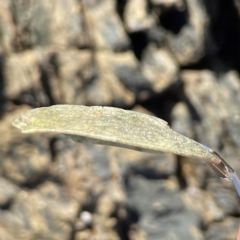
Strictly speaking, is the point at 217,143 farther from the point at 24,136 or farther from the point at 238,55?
the point at 24,136

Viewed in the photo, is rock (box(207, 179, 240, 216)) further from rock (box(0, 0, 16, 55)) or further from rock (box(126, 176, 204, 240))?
rock (box(0, 0, 16, 55))

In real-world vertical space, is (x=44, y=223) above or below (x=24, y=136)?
below

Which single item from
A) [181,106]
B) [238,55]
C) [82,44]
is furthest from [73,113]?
[238,55]

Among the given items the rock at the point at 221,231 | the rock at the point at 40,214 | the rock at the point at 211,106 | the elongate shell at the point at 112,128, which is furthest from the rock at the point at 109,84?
the elongate shell at the point at 112,128

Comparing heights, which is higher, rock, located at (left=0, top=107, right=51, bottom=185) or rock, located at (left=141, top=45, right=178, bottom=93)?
rock, located at (left=141, top=45, right=178, bottom=93)

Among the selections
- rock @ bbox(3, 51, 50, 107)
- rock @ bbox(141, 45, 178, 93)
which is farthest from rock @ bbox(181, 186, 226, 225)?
rock @ bbox(3, 51, 50, 107)

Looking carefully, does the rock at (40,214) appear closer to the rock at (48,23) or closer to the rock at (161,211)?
the rock at (161,211)

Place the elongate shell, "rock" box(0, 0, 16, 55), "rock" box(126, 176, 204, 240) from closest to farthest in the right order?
1. the elongate shell
2. "rock" box(0, 0, 16, 55)
3. "rock" box(126, 176, 204, 240)
